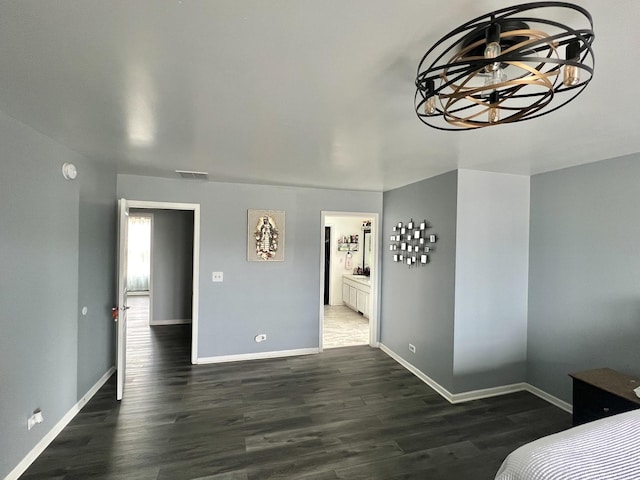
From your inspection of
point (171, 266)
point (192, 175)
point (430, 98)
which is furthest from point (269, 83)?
point (171, 266)

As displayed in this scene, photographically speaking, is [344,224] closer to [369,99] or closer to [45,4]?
[369,99]

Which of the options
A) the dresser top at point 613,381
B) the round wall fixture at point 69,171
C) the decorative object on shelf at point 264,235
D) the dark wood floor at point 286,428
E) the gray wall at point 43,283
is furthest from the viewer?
the decorative object on shelf at point 264,235

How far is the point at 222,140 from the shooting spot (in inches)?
96.8

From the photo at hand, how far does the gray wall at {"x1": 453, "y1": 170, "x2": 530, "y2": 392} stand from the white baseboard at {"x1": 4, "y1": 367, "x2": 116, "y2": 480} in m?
3.75

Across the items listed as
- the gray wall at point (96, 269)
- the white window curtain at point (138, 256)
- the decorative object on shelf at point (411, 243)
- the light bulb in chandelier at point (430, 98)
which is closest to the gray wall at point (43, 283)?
the gray wall at point (96, 269)

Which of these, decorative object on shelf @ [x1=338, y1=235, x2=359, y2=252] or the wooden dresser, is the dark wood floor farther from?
decorative object on shelf @ [x1=338, y1=235, x2=359, y2=252]

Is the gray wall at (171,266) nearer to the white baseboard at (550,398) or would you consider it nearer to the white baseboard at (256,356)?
the white baseboard at (256,356)

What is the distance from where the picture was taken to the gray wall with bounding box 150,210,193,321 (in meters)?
6.06

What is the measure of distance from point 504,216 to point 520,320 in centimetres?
123

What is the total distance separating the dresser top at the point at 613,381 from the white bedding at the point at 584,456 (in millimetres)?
688

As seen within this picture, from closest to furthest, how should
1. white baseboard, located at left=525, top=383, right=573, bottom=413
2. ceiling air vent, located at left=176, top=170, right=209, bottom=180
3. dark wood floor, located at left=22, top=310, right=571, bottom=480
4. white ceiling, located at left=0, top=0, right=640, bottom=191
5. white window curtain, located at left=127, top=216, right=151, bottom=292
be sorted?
white ceiling, located at left=0, top=0, right=640, bottom=191 → dark wood floor, located at left=22, top=310, right=571, bottom=480 → white baseboard, located at left=525, top=383, right=573, bottom=413 → ceiling air vent, located at left=176, top=170, right=209, bottom=180 → white window curtain, located at left=127, top=216, right=151, bottom=292

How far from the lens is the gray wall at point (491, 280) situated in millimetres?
3260

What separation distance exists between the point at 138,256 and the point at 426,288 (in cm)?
809

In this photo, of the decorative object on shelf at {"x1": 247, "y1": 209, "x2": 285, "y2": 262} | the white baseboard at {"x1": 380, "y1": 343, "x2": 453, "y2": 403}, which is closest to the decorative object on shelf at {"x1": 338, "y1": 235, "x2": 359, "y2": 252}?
the white baseboard at {"x1": 380, "y1": 343, "x2": 453, "y2": 403}
